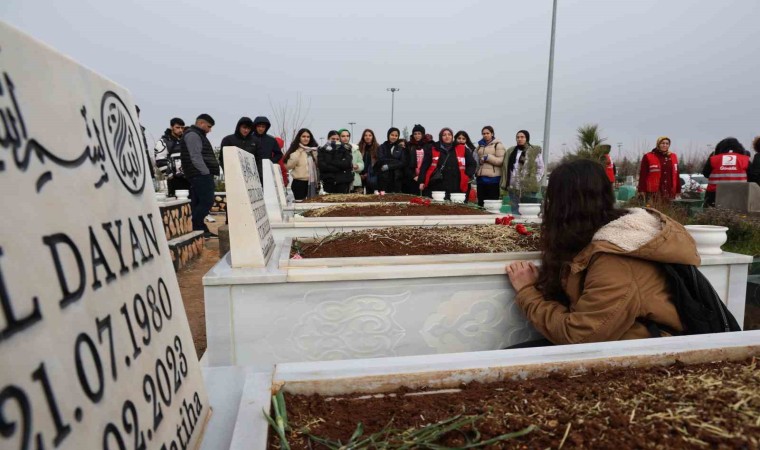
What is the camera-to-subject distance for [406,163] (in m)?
9.12

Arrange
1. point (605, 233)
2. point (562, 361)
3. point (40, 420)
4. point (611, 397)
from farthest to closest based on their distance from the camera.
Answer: point (605, 233) → point (562, 361) → point (611, 397) → point (40, 420)

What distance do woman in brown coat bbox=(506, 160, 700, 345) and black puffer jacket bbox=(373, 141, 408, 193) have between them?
23.1 feet

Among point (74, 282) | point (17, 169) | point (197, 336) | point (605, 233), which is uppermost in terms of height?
point (17, 169)

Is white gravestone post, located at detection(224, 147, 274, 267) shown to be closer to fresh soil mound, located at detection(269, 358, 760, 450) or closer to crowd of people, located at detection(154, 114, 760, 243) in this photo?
fresh soil mound, located at detection(269, 358, 760, 450)

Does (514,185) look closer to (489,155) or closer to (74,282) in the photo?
(489,155)

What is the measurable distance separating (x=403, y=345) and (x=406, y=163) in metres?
6.93

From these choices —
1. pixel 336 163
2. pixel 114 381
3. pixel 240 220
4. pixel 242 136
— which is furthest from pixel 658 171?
pixel 114 381

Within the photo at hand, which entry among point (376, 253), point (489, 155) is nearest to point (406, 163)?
point (489, 155)

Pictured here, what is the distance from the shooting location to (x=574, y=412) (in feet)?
3.49

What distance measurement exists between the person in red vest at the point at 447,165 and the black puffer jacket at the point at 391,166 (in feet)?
2.48

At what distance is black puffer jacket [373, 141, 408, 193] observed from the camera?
9172 mm

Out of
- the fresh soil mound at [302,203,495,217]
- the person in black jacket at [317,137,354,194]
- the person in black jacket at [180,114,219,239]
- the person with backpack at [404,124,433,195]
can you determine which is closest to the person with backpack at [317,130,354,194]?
the person in black jacket at [317,137,354,194]

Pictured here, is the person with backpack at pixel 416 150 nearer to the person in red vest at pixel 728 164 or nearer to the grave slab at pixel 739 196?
the grave slab at pixel 739 196

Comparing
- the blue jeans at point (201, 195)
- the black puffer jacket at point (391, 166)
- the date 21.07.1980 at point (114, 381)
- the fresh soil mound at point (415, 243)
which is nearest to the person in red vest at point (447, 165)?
the black puffer jacket at point (391, 166)
